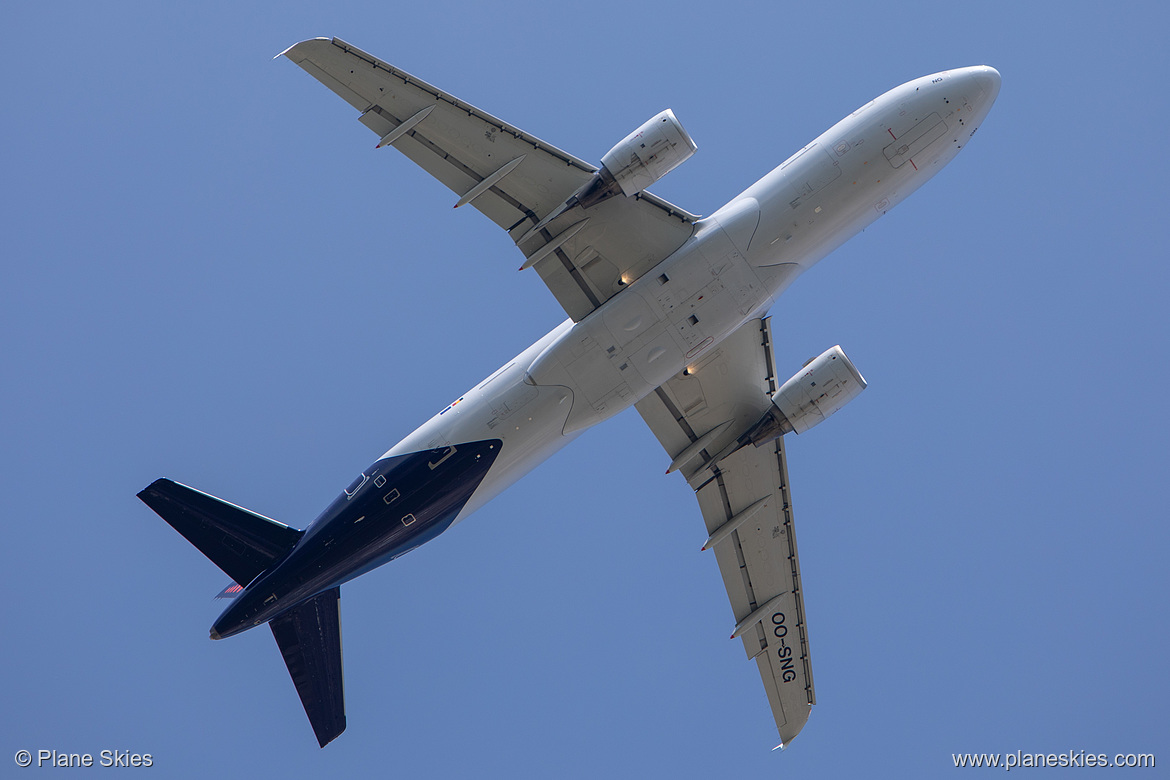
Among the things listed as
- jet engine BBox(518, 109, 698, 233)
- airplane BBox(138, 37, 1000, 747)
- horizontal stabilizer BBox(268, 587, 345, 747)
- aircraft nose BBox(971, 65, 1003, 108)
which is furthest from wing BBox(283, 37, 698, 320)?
horizontal stabilizer BBox(268, 587, 345, 747)

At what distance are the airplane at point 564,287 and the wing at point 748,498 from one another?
156 centimetres

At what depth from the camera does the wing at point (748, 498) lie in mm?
27750

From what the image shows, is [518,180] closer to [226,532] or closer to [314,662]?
[226,532]

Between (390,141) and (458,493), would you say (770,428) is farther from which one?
(390,141)

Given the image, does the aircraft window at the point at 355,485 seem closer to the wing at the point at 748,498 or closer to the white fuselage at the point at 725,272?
the white fuselage at the point at 725,272

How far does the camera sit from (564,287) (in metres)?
25.7

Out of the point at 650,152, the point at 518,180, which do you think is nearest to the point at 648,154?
the point at 650,152

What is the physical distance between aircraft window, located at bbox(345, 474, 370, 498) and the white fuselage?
1.10 m

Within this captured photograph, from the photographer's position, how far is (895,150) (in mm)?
24516

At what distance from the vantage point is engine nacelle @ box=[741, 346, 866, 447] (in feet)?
86.0

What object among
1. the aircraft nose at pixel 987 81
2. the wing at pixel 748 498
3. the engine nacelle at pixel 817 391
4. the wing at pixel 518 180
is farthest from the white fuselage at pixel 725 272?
the wing at pixel 748 498

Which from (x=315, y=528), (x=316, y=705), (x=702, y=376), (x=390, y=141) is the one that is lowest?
(x=316, y=705)

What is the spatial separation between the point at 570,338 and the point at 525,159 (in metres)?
4.58

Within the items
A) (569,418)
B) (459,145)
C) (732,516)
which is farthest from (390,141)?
(732,516)
